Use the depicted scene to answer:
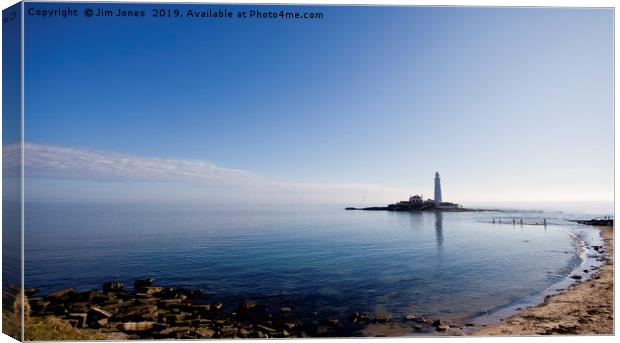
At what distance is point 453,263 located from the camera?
23297 millimetres

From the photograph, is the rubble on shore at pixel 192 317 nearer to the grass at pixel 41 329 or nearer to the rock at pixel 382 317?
the rock at pixel 382 317

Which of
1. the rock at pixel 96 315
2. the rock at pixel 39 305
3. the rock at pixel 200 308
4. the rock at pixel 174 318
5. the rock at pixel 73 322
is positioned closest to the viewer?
the rock at pixel 73 322

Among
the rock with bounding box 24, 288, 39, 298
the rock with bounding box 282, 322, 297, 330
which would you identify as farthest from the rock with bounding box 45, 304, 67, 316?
the rock with bounding box 282, 322, 297, 330

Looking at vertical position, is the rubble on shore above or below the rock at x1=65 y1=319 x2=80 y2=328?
below

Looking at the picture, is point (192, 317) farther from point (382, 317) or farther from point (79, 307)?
point (382, 317)

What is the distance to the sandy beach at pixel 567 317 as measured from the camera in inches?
412

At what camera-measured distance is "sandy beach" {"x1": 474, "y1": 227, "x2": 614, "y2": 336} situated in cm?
1048

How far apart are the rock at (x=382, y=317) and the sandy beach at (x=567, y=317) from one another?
2.56 m

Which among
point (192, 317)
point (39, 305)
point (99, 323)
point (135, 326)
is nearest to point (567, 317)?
point (192, 317)

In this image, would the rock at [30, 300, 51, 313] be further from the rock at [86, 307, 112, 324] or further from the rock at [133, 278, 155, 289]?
the rock at [133, 278, 155, 289]

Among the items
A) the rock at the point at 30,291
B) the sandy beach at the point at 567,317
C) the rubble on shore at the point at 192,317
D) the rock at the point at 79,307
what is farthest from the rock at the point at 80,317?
the sandy beach at the point at 567,317

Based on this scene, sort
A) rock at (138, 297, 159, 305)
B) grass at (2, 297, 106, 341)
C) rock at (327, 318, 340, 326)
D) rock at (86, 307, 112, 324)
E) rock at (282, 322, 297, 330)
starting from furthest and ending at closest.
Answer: rock at (138, 297, 159, 305)
rock at (327, 318, 340, 326)
rock at (282, 322, 297, 330)
rock at (86, 307, 112, 324)
grass at (2, 297, 106, 341)

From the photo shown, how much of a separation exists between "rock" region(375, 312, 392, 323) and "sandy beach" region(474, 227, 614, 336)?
101 inches

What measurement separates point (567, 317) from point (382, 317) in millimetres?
5270
